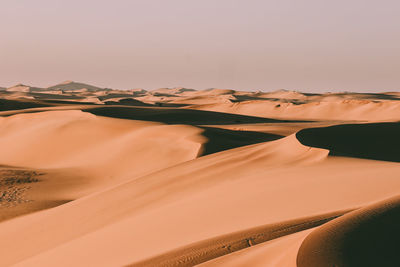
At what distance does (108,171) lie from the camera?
39.1 feet

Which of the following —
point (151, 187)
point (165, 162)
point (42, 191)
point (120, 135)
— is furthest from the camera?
point (120, 135)

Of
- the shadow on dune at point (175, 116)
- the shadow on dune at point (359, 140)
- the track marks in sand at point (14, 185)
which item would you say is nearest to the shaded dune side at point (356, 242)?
the shadow on dune at point (359, 140)

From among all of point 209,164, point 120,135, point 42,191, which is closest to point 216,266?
A: point 209,164

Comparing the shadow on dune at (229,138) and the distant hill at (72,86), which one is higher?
the distant hill at (72,86)

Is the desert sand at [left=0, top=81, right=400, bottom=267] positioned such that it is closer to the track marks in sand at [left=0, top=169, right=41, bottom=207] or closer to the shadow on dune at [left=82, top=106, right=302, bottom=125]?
the track marks in sand at [left=0, top=169, right=41, bottom=207]

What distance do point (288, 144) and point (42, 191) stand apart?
5.32m

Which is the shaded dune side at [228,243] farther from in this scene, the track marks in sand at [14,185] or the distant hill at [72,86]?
the distant hill at [72,86]

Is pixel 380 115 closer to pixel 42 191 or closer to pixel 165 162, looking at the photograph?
pixel 165 162

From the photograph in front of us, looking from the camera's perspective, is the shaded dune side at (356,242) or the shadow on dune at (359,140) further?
the shadow on dune at (359,140)

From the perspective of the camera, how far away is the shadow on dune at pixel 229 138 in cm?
1196

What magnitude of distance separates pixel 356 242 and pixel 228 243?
107 centimetres

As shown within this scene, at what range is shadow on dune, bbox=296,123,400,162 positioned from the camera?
29.0 feet

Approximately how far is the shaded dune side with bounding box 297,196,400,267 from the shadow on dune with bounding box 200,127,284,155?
872 centimetres

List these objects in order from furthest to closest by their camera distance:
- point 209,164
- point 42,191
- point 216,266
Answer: point 42,191 → point 209,164 → point 216,266
